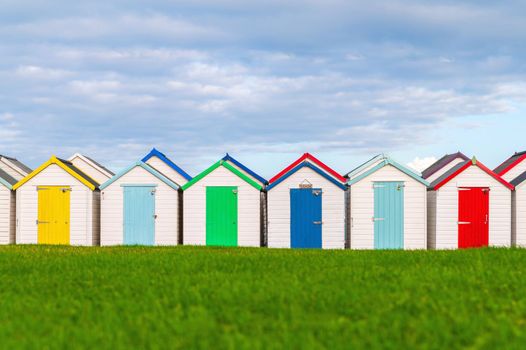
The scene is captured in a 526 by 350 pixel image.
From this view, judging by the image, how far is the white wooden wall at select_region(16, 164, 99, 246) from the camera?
24828mm

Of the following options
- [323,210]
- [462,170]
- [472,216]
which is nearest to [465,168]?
[462,170]

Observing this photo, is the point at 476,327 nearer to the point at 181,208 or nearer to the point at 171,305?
the point at 171,305

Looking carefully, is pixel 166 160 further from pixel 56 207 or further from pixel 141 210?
pixel 56 207

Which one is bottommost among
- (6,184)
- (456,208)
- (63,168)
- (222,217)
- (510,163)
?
(222,217)

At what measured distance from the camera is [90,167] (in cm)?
3278

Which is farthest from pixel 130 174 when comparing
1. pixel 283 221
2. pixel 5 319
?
pixel 5 319

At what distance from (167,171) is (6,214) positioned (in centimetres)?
746

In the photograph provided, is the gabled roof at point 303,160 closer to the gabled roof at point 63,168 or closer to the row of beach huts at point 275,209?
the row of beach huts at point 275,209

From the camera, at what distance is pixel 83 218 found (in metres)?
A: 24.8

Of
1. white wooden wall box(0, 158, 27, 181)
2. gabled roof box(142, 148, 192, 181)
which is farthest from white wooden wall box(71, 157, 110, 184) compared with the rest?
gabled roof box(142, 148, 192, 181)

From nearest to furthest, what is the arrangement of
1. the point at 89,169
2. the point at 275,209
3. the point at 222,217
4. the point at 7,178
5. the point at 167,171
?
the point at 275,209 → the point at 222,217 → the point at 7,178 → the point at 167,171 → the point at 89,169

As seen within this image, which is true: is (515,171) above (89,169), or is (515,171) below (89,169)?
below

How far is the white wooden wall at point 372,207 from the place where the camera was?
24.1 metres

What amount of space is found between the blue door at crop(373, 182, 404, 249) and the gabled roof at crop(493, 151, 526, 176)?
6.78 meters
